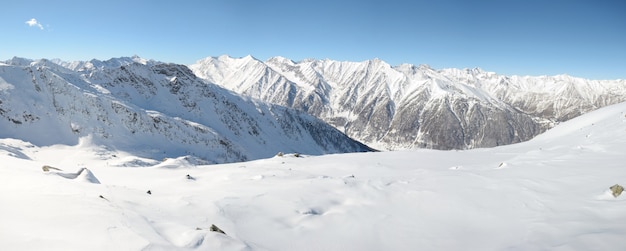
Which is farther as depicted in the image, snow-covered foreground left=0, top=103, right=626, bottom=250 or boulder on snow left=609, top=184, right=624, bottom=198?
boulder on snow left=609, top=184, right=624, bottom=198

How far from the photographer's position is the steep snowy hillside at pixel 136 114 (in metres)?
77.8

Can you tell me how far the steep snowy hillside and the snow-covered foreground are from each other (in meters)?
78.9

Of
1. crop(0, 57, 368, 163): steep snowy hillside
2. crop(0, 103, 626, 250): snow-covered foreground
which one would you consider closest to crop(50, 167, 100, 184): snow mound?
crop(0, 103, 626, 250): snow-covered foreground

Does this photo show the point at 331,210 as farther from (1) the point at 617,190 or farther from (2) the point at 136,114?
(2) the point at 136,114

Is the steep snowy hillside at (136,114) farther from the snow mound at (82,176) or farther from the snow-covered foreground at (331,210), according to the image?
the snow-covered foreground at (331,210)

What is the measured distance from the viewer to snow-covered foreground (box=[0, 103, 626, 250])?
23.0ft

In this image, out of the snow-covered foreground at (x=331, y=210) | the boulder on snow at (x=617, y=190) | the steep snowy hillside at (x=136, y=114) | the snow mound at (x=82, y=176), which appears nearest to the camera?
the snow-covered foreground at (x=331, y=210)

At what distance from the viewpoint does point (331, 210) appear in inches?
440

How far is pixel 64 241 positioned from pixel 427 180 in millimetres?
13056

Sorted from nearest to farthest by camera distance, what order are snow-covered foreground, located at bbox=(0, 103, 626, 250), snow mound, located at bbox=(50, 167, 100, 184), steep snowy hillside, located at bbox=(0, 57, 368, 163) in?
1. snow-covered foreground, located at bbox=(0, 103, 626, 250)
2. snow mound, located at bbox=(50, 167, 100, 184)
3. steep snowy hillside, located at bbox=(0, 57, 368, 163)

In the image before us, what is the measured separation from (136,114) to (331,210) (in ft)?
345

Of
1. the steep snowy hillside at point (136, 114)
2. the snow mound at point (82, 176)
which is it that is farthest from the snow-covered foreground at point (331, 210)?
the steep snowy hillside at point (136, 114)

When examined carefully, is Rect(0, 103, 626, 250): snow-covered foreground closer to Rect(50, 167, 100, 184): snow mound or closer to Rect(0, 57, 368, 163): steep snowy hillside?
Rect(50, 167, 100, 184): snow mound

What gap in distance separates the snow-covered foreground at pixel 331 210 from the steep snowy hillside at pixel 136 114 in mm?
78872
